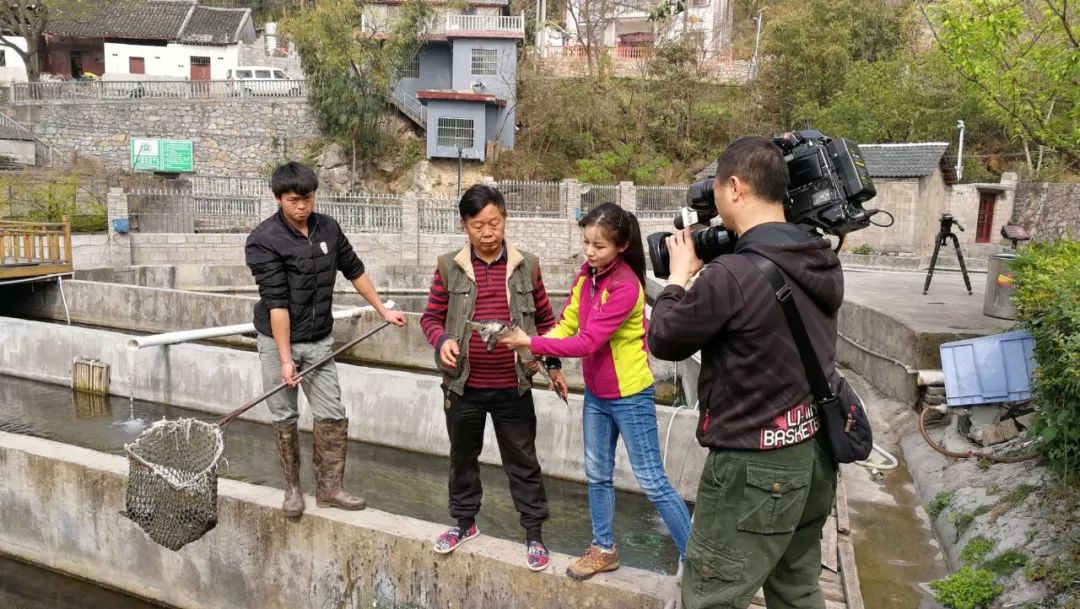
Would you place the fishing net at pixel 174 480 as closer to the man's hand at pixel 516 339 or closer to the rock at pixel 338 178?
the man's hand at pixel 516 339

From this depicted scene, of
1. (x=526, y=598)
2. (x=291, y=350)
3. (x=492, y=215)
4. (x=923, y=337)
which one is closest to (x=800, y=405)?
(x=492, y=215)

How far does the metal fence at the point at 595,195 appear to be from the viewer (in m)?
21.9

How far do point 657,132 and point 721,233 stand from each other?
29.7 m

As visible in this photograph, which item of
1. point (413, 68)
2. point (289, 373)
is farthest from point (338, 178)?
point (289, 373)

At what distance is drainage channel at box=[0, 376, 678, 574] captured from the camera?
5746mm

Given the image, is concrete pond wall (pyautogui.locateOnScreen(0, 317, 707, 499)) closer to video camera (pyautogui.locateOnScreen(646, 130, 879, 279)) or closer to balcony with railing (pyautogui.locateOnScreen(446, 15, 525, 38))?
video camera (pyautogui.locateOnScreen(646, 130, 879, 279))

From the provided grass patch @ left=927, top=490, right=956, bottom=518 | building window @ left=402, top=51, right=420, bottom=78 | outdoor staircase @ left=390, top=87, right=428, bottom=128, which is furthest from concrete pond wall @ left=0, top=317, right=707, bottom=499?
building window @ left=402, top=51, right=420, bottom=78

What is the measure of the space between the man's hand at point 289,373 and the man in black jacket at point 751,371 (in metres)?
2.22

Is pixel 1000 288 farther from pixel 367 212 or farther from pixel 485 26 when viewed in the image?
pixel 485 26

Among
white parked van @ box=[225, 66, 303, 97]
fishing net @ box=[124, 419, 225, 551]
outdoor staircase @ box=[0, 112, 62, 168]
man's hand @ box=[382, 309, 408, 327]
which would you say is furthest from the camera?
white parked van @ box=[225, 66, 303, 97]

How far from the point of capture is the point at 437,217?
20.1 metres

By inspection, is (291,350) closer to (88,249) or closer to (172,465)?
(172,465)

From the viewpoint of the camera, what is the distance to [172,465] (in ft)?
12.0

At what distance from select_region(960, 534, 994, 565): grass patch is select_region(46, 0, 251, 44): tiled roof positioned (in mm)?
37972
